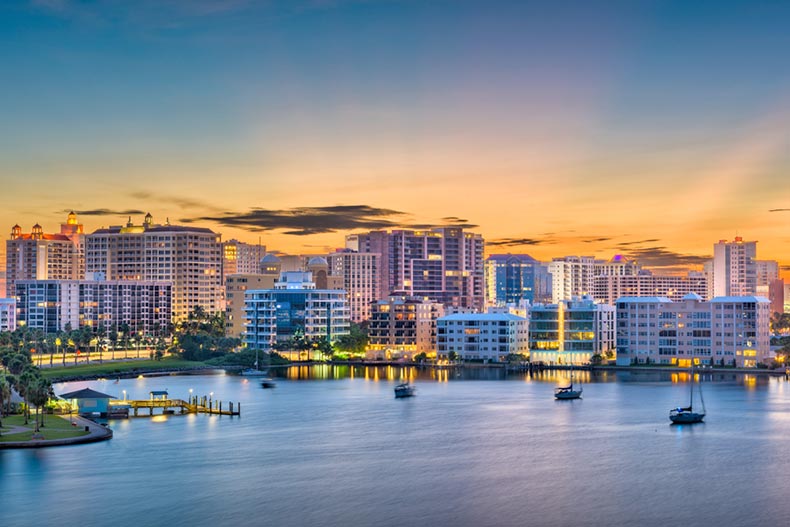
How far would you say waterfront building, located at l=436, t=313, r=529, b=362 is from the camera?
16225 cm

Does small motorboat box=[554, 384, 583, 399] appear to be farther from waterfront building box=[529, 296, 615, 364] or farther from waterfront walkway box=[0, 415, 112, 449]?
waterfront walkway box=[0, 415, 112, 449]

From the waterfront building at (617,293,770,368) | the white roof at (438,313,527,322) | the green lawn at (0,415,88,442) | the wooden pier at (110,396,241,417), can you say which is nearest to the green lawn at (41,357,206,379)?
the wooden pier at (110,396,241,417)

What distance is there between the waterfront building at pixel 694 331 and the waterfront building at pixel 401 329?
37.4m

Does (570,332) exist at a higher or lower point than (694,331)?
lower

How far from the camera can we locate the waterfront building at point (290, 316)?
17375cm

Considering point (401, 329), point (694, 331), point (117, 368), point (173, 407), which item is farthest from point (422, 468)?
point (401, 329)

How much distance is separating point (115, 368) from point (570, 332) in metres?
69.5

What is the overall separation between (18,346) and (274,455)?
75.2 m

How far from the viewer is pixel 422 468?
2630 inches

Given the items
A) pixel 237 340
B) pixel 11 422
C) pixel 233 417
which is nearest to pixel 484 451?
pixel 233 417

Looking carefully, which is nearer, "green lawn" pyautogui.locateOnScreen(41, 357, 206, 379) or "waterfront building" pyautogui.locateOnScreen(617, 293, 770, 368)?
"green lawn" pyautogui.locateOnScreen(41, 357, 206, 379)

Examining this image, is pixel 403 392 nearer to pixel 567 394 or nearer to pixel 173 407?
pixel 567 394

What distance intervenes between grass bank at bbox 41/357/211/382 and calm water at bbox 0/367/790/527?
1479 inches

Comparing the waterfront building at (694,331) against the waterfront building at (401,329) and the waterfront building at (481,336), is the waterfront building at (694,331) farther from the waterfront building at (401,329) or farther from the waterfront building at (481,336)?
the waterfront building at (401,329)
